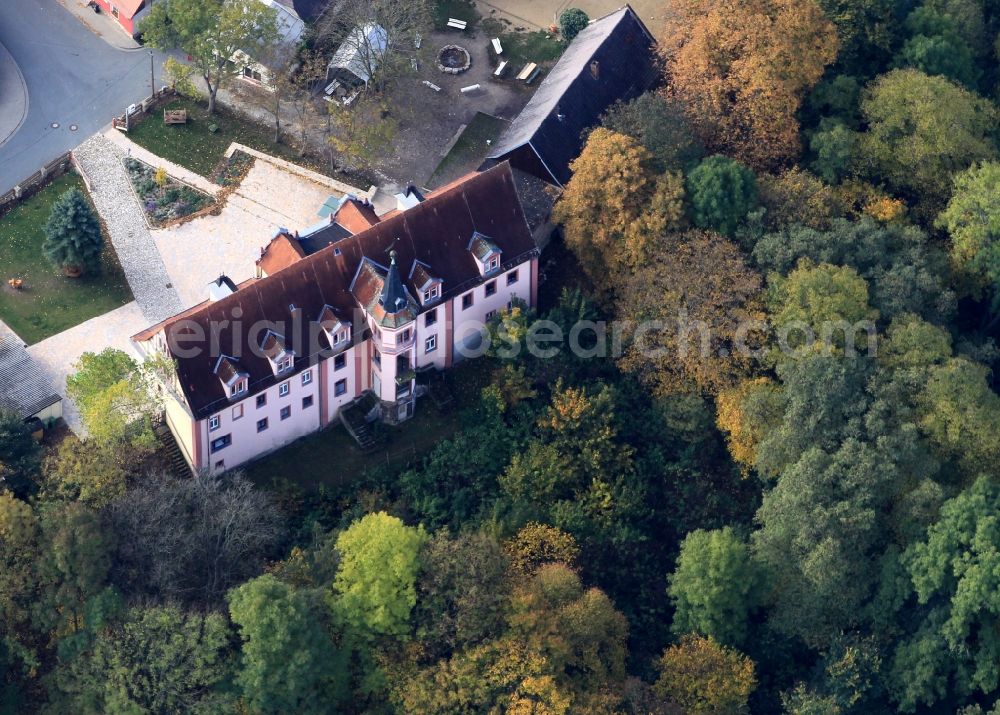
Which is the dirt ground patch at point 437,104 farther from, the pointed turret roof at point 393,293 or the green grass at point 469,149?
the pointed turret roof at point 393,293

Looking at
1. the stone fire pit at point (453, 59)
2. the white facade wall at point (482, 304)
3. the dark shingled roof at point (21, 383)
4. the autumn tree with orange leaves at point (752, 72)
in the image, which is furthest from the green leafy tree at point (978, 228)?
the dark shingled roof at point (21, 383)

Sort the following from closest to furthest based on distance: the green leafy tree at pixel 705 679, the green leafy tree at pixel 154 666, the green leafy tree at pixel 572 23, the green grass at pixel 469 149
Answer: the green leafy tree at pixel 154 666, the green leafy tree at pixel 705 679, the green grass at pixel 469 149, the green leafy tree at pixel 572 23

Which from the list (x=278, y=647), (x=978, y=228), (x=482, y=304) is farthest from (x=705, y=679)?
(x=978, y=228)

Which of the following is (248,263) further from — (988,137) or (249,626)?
(988,137)

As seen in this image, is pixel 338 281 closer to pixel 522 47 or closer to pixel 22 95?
pixel 522 47

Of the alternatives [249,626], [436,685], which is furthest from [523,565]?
[249,626]
